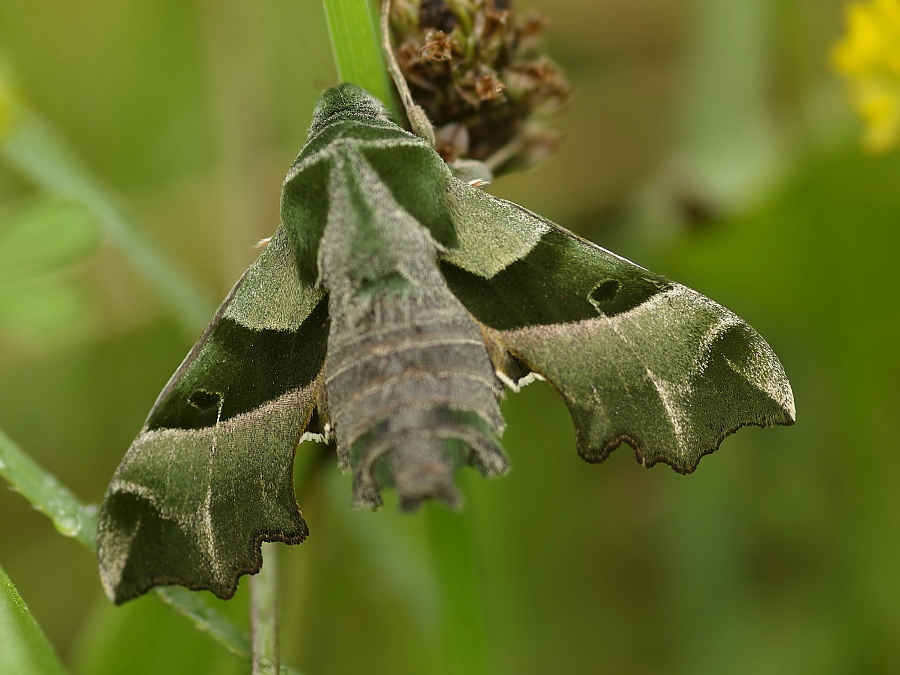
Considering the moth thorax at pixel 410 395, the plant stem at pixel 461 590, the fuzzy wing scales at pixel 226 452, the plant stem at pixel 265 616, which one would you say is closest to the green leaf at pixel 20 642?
the fuzzy wing scales at pixel 226 452

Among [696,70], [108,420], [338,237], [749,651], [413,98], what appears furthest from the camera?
[696,70]

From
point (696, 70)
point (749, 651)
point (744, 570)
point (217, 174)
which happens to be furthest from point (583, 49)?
point (749, 651)

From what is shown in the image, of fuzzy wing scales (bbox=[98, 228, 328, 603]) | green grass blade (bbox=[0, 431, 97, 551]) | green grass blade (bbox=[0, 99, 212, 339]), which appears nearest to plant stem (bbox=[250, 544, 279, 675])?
fuzzy wing scales (bbox=[98, 228, 328, 603])

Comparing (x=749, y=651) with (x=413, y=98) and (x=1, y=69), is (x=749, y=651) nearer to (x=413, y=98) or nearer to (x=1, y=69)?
(x=413, y=98)

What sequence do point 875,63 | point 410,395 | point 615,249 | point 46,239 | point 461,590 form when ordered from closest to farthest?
point 410,395
point 461,590
point 46,239
point 875,63
point 615,249

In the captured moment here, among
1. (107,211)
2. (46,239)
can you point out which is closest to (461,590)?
(46,239)

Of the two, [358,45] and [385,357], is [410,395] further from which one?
[358,45]
